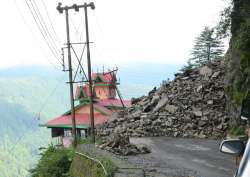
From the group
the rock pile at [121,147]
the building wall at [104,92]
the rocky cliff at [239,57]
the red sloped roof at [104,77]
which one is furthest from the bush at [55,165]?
the red sloped roof at [104,77]

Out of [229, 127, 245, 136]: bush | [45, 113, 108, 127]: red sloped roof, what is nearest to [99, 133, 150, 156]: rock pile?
[229, 127, 245, 136]: bush

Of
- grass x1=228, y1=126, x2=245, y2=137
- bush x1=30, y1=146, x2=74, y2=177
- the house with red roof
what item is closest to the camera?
grass x1=228, y1=126, x2=245, y2=137

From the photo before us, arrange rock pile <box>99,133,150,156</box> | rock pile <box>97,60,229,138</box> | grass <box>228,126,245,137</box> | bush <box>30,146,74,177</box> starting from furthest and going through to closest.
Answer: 1. rock pile <box>97,60,229,138</box>
2. bush <box>30,146,74,177</box>
3. grass <box>228,126,245,137</box>
4. rock pile <box>99,133,150,156</box>

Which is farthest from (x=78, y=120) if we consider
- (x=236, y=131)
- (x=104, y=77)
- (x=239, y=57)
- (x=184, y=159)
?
(x=184, y=159)

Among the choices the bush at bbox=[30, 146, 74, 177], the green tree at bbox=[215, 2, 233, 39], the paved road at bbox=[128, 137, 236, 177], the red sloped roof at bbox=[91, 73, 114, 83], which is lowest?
the bush at bbox=[30, 146, 74, 177]

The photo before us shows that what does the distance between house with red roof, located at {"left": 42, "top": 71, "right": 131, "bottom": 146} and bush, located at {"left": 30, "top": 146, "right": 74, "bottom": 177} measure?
49.4 feet

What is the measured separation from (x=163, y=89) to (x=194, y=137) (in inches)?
371

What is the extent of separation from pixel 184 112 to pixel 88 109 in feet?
74.9

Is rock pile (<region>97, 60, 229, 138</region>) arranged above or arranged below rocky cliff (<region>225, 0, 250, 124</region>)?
below

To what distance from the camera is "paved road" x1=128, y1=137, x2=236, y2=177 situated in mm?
14188

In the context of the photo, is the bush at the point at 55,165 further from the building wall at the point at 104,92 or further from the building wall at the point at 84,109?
the building wall at the point at 104,92

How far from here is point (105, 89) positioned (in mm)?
61188

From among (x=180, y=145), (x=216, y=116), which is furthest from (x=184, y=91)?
(x=180, y=145)

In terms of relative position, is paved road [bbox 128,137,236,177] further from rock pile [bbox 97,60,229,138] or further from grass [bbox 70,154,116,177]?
rock pile [bbox 97,60,229,138]
